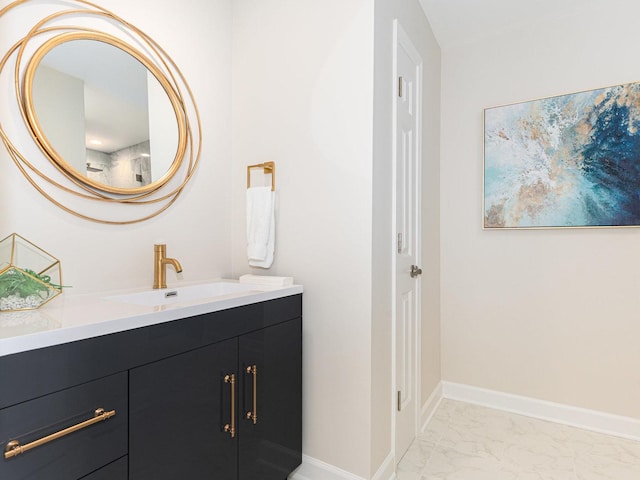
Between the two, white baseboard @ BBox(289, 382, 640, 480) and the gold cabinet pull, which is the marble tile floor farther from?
the gold cabinet pull

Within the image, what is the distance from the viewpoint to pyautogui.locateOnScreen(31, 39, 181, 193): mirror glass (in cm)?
128

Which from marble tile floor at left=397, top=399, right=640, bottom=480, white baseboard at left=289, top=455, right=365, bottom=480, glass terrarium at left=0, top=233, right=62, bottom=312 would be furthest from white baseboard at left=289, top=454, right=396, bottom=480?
glass terrarium at left=0, top=233, right=62, bottom=312

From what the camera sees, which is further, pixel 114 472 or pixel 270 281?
pixel 270 281

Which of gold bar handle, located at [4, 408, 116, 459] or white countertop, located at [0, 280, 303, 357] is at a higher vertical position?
white countertop, located at [0, 280, 303, 357]

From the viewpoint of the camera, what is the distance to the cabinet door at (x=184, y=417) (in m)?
0.99

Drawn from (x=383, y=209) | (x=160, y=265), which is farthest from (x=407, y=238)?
(x=160, y=265)

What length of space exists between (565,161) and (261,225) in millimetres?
1922

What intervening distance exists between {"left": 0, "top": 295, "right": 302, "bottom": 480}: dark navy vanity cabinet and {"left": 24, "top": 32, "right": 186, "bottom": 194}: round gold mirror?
753 mm

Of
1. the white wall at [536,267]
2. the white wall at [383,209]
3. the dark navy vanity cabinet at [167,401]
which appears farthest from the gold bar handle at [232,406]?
the white wall at [536,267]

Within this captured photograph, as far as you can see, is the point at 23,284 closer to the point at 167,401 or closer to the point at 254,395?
the point at 167,401

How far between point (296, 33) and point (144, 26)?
0.68m

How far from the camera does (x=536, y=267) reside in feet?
7.68

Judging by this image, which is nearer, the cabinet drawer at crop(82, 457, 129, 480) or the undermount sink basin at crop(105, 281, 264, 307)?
the cabinet drawer at crop(82, 457, 129, 480)

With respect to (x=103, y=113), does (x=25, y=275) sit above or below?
below
